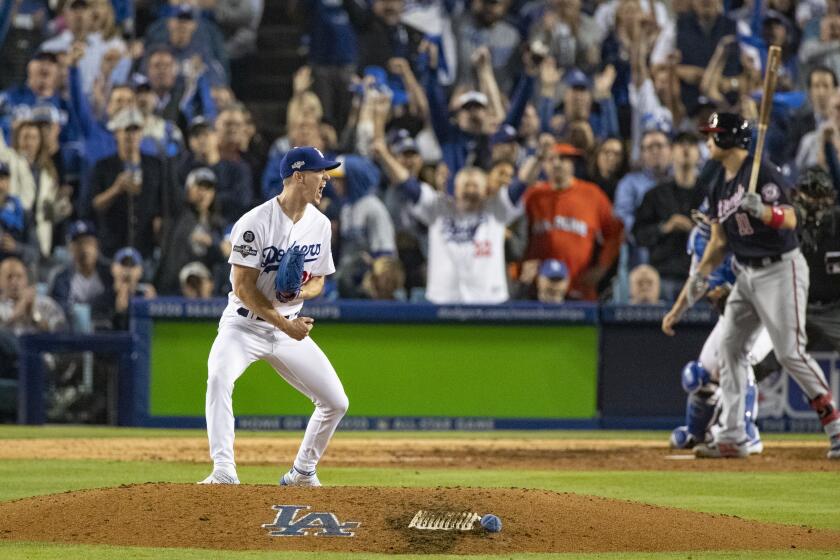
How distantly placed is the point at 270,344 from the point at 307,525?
62.0 inches

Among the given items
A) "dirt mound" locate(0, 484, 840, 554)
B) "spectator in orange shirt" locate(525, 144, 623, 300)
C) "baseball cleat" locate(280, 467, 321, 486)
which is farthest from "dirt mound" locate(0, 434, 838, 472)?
"dirt mound" locate(0, 484, 840, 554)

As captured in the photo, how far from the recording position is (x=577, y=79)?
Result: 1447 cm

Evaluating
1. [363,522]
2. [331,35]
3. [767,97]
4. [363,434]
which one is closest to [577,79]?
[331,35]

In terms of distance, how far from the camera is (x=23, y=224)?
13836 mm

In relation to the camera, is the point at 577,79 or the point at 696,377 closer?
the point at 696,377

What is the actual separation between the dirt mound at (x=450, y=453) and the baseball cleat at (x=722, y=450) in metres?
0.12

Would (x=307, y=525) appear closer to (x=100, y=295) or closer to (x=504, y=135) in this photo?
(x=100, y=295)

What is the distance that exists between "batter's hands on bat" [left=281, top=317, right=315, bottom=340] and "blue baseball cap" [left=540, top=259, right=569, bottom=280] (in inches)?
255

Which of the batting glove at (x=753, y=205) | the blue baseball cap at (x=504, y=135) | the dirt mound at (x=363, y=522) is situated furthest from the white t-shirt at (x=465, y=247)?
the dirt mound at (x=363, y=522)

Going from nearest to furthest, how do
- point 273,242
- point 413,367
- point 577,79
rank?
point 273,242
point 413,367
point 577,79

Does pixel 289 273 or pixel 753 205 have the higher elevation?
pixel 753 205

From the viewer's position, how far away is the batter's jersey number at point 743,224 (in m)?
9.39

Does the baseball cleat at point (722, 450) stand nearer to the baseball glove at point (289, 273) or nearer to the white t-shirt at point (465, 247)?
the white t-shirt at point (465, 247)

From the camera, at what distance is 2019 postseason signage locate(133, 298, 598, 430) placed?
1298 cm
